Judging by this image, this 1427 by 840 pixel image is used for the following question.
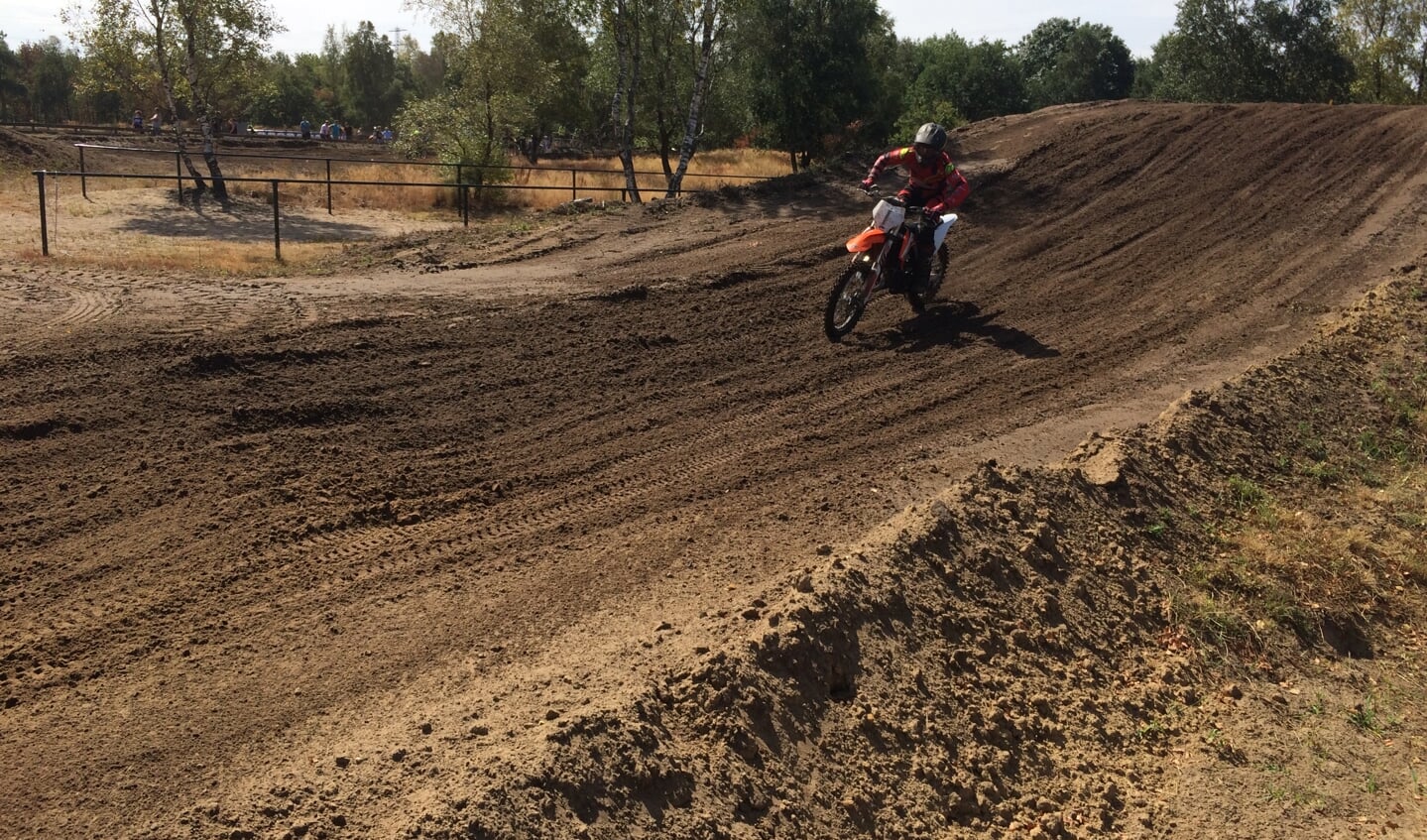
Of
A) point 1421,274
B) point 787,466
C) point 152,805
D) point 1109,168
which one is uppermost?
point 1109,168

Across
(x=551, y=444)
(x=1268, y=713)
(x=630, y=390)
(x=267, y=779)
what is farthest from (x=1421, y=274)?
(x=267, y=779)

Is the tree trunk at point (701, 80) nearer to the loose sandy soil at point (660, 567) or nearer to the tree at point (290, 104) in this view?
the loose sandy soil at point (660, 567)

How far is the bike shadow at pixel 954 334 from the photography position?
34.1 ft

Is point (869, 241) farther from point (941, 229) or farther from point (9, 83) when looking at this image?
point (9, 83)

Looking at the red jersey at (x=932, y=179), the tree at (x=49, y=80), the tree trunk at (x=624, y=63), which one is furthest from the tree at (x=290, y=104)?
the red jersey at (x=932, y=179)

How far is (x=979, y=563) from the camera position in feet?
20.6

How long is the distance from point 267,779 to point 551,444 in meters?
3.89

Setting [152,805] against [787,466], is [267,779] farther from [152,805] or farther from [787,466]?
[787,466]

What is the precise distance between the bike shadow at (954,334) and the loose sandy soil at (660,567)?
2.4 inches

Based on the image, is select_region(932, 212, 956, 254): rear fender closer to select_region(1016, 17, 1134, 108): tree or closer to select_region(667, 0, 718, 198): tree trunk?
select_region(667, 0, 718, 198): tree trunk

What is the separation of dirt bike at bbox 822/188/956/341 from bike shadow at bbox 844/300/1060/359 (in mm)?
363

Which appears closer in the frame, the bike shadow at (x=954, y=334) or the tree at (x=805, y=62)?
the bike shadow at (x=954, y=334)

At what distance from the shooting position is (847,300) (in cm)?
1038

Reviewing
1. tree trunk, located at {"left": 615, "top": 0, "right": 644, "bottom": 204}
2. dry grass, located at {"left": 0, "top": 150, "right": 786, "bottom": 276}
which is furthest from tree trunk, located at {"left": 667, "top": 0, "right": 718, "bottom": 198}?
dry grass, located at {"left": 0, "top": 150, "right": 786, "bottom": 276}
